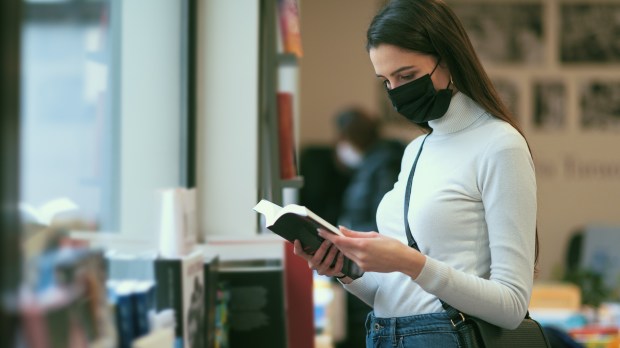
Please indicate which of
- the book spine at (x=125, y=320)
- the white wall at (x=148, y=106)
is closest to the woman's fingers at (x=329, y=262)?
the book spine at (x=125, y=320)

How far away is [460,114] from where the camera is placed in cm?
186

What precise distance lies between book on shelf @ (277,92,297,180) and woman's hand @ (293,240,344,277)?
109cm

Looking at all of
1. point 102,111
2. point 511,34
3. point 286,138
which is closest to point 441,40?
point 102,111

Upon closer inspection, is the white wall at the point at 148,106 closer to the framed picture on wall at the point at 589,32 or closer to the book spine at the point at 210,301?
the book spine at the point at 210,301

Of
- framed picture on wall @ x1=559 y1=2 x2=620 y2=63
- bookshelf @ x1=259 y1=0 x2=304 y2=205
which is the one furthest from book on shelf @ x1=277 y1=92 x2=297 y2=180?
framed picture on wall @ x1=559 y1=2 x2=620 y2=63

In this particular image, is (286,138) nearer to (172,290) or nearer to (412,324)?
(172,290)

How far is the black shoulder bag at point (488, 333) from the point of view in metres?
1.73

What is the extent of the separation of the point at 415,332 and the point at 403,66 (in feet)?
1.83

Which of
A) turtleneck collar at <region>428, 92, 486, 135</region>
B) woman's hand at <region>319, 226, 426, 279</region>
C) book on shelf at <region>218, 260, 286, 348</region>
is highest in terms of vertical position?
turtleneck collar at <region>428, 92, 486, 135</region>

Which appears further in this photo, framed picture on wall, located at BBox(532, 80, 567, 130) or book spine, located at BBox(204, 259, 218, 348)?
framed picture on wall, located at BBox(532, 80, 567, 130)

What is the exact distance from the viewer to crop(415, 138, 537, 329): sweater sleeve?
5.49 feet

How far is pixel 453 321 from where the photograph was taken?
1.74 m

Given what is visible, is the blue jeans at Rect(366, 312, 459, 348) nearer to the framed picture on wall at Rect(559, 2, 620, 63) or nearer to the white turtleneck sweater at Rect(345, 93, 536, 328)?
the white turtleneck sweater at Rect(345, 93, 536, 328)

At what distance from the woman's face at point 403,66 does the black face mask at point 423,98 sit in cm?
1
